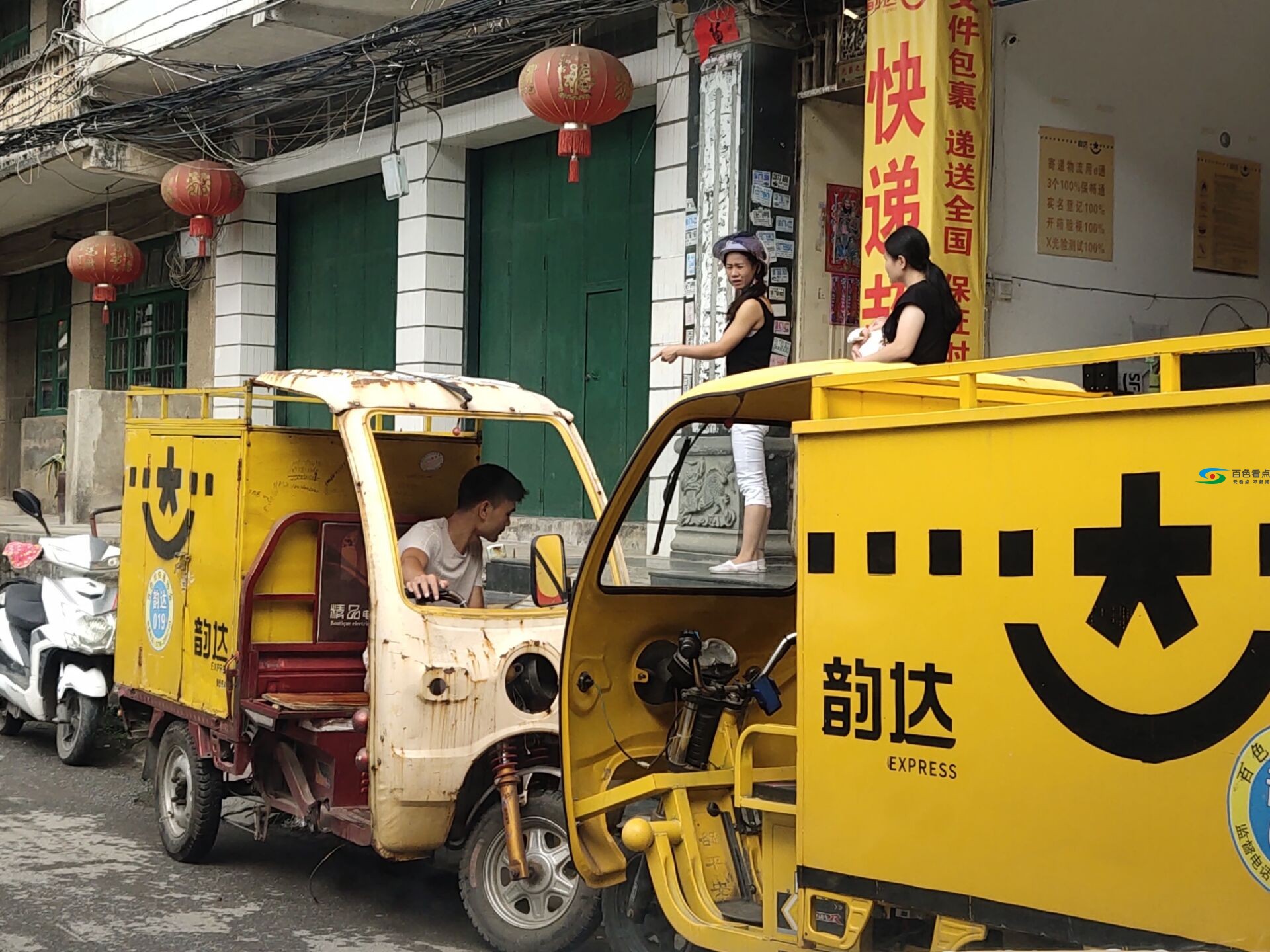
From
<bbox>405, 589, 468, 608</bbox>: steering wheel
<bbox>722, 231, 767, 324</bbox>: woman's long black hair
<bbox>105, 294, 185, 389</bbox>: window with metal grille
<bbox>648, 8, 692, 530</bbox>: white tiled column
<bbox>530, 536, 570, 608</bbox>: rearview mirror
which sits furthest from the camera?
<bbox>105, 294, 185, 389</bbox>: window with metal grille

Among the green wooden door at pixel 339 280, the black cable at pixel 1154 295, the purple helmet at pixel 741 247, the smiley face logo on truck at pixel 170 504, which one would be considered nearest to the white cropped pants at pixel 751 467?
the purple helmet at pixel 741 247

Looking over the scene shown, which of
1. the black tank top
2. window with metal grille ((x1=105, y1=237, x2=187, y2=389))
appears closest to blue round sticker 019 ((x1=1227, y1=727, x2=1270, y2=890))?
the black tank top

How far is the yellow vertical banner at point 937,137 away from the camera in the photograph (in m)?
8.23

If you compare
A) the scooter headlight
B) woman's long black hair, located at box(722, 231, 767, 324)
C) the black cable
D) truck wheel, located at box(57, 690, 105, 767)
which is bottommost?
truck wheel, located at box(57, 690, 105, 767)

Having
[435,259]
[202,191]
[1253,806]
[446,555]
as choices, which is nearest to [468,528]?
[446,555]

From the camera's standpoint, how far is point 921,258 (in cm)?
585

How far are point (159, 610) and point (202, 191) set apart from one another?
9386mm

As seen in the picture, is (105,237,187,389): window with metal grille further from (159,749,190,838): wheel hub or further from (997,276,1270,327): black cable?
(159,749,190,838): wheel hub

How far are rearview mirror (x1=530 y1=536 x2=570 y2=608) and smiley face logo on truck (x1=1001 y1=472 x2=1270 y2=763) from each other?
2.65 m

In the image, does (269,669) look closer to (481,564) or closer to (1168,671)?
(481,564)

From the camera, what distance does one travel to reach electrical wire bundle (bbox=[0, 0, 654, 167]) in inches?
433

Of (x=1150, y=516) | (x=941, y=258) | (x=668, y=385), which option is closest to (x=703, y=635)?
(x=1150, y=516)

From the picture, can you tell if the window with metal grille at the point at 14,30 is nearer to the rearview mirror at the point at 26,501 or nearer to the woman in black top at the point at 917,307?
the rearview mirror at the point at 26,501

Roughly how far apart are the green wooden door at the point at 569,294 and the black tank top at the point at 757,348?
4.04 m
